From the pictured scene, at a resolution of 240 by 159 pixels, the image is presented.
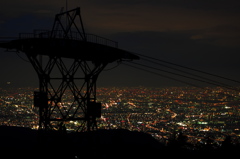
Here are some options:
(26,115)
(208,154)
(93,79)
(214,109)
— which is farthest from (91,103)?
(214,109)

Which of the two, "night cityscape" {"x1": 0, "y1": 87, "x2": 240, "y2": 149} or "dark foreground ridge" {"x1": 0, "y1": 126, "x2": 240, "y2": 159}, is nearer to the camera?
"dark foreground ridge" {"x1": 0, "y1": 126, "x2": 240, "y2": 159}

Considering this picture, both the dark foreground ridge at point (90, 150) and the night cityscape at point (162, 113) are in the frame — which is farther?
the night cityscape at point (162, 113)

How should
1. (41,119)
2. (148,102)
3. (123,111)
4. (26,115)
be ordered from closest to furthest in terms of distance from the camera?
(41,119)
(26,115)
(123,111)
(148,102)

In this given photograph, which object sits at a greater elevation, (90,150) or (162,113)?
(90,150)

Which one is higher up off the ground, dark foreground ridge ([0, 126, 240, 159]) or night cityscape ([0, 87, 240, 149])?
dark foreground ridge ([0, 126, 240, 159])

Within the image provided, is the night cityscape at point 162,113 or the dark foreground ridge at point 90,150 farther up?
the dark foreground ridge at point 90,150

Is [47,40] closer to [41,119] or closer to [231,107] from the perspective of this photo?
[41,119]

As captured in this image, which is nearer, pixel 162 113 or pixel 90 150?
pixel 90 150

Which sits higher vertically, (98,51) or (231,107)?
(98,51)
